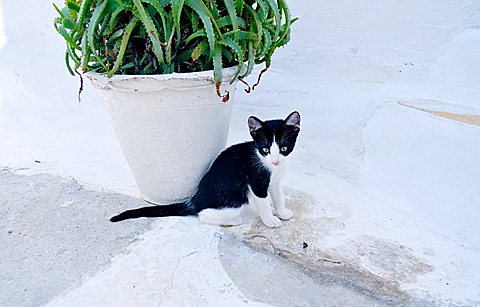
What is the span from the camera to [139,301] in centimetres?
118

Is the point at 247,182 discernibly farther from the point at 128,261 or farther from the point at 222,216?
the point at 128,261

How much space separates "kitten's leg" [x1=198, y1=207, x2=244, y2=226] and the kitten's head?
20cm

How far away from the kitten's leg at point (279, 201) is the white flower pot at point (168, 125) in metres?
0.24

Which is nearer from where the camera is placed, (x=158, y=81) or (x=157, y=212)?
(x=158, y=81)

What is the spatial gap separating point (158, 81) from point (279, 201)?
0.56 metres

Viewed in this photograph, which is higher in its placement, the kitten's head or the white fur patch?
the kitten's head

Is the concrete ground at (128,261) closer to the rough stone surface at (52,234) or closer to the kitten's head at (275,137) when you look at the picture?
the rough stone surface at (52,234)

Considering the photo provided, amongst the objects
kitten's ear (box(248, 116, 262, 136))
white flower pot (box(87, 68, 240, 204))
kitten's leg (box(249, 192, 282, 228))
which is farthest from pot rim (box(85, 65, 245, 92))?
kitten's leg (box(249, 192, 282, 228))

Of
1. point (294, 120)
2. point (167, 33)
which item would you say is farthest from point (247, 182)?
point (167, 33)

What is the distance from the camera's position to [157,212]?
1.54 meters

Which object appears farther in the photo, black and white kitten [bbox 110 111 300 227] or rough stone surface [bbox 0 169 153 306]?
black and white kitten [bbox 110 111 300 227]

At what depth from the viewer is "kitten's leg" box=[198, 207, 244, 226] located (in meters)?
1.50

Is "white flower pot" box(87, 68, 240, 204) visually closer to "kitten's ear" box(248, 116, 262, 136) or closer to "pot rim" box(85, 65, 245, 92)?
"pot rim" box(85, 65, 245, 92)

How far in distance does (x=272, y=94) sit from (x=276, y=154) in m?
0.73
